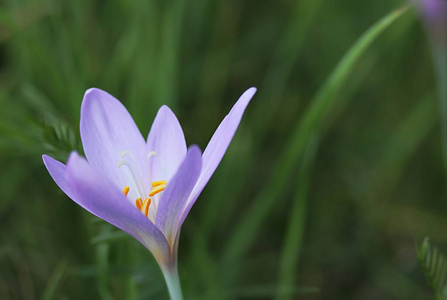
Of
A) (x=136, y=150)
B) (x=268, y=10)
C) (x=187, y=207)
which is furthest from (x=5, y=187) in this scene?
(x=268, y=10)

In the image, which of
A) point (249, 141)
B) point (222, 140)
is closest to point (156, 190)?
point (222, 140)

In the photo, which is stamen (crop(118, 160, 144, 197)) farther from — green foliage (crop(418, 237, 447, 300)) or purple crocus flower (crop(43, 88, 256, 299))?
green foliage (crop(418, 237, 447, 300))

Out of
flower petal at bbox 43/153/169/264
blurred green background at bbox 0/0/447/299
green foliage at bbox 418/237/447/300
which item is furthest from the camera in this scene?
blurred green background at bbox 0/0/447/299

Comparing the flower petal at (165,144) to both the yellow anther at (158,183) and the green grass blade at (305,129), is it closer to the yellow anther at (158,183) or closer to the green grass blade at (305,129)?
the yellow anther at (158,183)

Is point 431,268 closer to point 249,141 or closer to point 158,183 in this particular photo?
point 158,183

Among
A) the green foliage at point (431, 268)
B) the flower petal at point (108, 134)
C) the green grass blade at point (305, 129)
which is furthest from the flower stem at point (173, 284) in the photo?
the green grass blade at point (305, 129)

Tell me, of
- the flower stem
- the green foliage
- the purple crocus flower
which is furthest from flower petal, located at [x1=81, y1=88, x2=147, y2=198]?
the green foliage

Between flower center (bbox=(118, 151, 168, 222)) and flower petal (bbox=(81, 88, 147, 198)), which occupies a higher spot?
flower petal (bbox=(81, 88, 147, 198))
